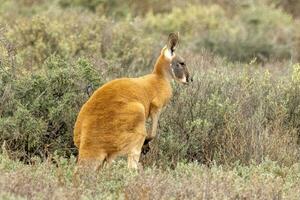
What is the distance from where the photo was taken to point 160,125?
30.6ft

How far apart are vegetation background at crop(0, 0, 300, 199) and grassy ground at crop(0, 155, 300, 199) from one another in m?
0.01

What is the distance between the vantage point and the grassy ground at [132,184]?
6.21m

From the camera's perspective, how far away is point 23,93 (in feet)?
30.0

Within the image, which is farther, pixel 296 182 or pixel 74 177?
pixel 296 182

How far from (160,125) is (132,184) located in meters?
2.79

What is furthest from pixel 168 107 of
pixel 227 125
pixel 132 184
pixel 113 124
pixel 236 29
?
pixel 236 29

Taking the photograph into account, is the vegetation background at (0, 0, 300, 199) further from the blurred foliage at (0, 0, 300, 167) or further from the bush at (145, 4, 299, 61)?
the bush at (145, 4, 299, 61)

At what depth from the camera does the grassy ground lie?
621 centimetres

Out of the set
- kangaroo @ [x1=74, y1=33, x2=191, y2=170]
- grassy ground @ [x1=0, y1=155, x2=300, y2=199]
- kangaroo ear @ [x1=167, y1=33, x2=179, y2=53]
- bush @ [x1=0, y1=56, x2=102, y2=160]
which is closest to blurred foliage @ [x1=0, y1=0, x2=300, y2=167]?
bush @ [x1=0, y1=56, x2=102, y2=160]

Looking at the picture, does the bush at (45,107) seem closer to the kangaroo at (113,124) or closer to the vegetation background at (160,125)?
the vegetation background at (160,125)

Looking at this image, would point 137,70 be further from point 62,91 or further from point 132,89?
point 132,89

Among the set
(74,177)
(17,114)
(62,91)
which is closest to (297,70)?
(62,91)

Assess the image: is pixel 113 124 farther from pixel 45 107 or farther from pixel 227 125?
pixel 227 125

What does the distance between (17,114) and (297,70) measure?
4145 mm
